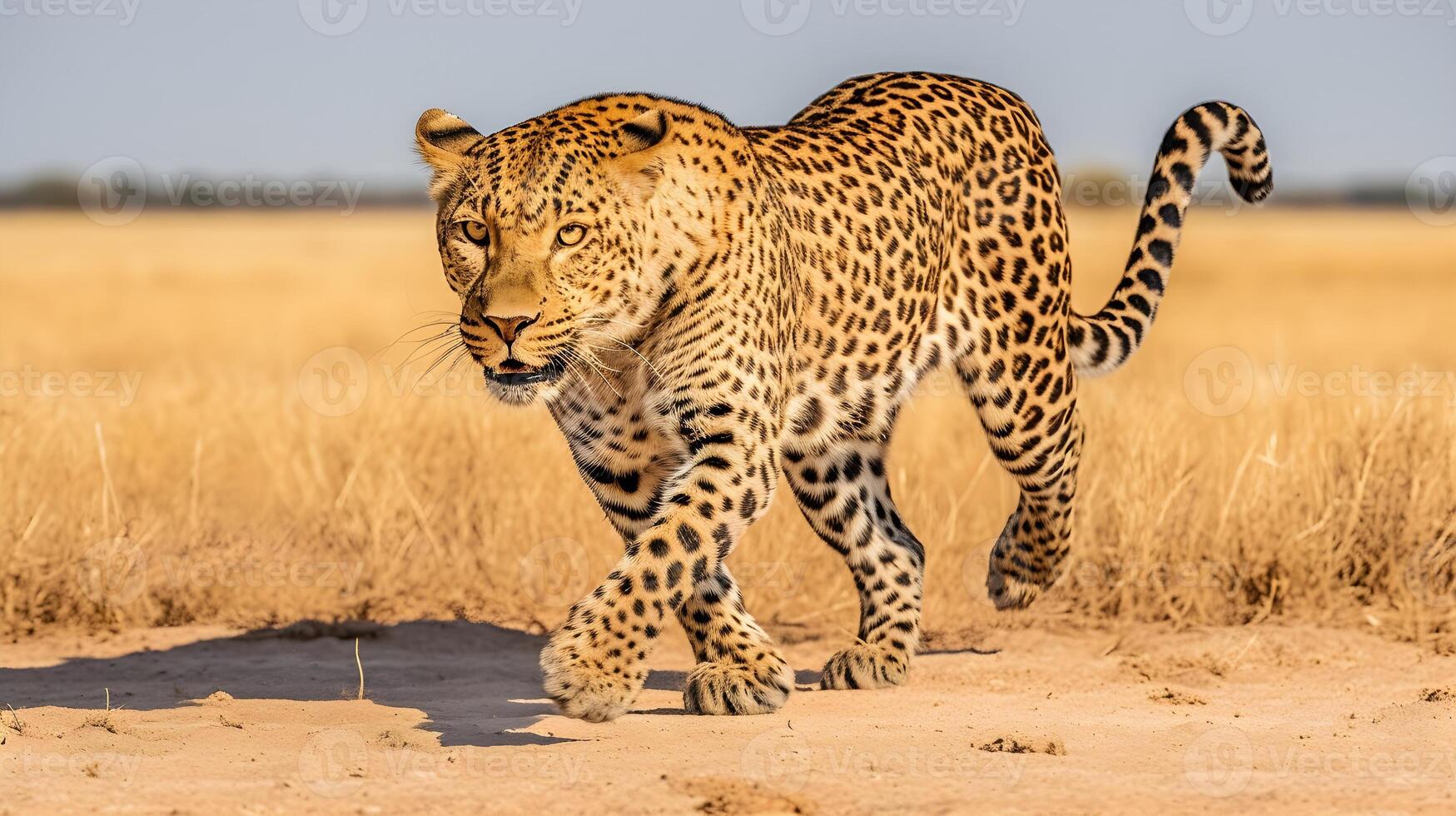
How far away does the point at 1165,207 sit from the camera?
7.66 m

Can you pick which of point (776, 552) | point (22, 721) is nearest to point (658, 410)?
point (22, 721)

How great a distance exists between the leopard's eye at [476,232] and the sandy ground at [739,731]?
1569mm

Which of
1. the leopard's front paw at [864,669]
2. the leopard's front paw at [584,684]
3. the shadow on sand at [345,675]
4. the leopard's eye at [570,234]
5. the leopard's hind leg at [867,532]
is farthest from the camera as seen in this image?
the leopard's hind leg at [867,532]

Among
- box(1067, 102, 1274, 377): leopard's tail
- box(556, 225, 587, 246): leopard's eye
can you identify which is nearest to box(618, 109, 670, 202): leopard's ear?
box(556, 225, 587, 246): leopard's eye

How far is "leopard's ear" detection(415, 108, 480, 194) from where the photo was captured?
5.71 metres

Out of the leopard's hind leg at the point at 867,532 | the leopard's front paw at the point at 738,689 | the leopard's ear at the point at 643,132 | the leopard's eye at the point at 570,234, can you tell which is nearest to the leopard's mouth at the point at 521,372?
the leopard's eye at the point at 570,234

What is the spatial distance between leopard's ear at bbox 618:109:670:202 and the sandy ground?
178cm

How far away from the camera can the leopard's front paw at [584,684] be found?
5.04m

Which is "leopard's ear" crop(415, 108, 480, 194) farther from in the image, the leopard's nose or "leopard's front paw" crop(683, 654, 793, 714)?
"leopard's front paw" crop(683, 654, 793, 714)

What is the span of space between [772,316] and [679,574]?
1.08 meters

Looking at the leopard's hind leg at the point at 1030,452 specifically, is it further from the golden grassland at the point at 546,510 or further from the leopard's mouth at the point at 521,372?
the leopard's mouth at the point at 521,372

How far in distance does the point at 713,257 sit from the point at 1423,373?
4.62 meters

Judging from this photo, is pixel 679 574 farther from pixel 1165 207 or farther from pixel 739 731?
pixel 1165 207

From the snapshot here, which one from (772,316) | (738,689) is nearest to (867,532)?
(738,689)
